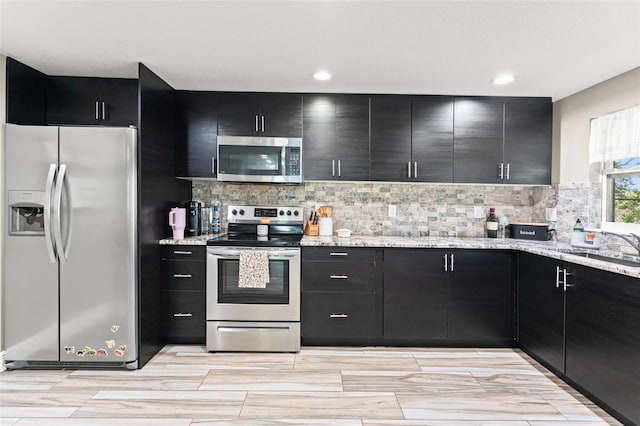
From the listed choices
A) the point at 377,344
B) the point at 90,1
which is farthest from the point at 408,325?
the point at 90,1

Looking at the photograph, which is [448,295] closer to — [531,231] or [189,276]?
[531,231]

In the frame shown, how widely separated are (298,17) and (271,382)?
233 cm

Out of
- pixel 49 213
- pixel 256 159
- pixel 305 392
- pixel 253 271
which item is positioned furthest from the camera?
pixel 256 159

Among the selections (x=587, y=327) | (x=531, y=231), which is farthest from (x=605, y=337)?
(x=531, y=231)

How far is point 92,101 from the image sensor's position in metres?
3.12

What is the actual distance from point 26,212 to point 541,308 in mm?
3852

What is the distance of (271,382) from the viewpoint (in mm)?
2596

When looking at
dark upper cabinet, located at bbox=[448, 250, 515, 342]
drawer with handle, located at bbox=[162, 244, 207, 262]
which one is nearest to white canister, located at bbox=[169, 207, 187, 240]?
drawer with handle, located at bbox=[162, 244, 207, 262]

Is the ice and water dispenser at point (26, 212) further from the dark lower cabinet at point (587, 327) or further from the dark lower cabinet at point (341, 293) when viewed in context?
the dark lower cabinet at point (587, 327)

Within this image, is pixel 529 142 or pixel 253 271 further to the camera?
pixel 529 142

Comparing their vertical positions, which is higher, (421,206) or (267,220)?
(421,206)

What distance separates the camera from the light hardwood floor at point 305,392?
7.10 ft

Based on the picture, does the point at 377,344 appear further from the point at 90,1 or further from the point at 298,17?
the point at 90,1

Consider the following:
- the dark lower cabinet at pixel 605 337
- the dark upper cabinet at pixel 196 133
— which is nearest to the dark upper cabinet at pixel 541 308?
the dark lower cabinet at pixel 605 337
